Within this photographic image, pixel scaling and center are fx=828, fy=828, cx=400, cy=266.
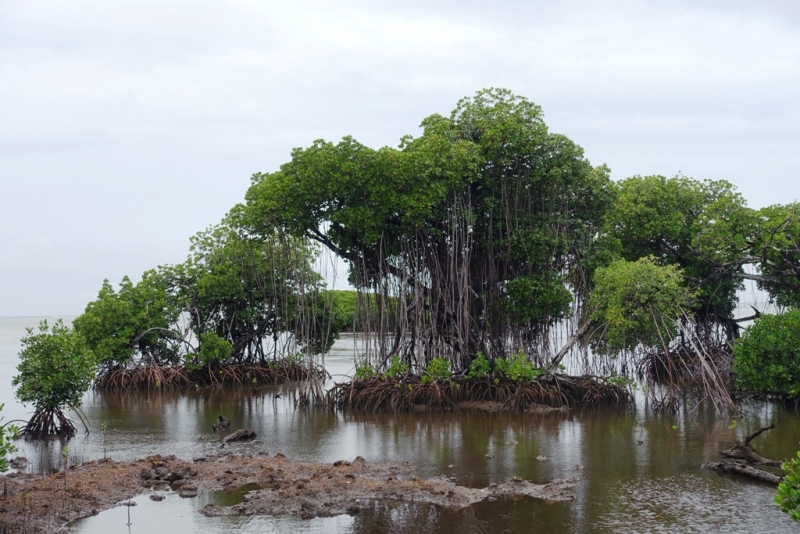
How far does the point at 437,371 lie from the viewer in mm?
16375

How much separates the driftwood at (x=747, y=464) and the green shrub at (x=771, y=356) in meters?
4.13

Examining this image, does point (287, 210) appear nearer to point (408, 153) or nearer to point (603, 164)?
point (408, 153)

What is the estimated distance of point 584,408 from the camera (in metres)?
16.4

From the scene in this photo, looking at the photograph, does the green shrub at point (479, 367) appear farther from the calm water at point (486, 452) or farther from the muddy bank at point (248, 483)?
the muddy bank at point (248, 483)

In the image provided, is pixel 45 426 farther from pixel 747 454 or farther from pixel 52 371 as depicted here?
pixel 747 454

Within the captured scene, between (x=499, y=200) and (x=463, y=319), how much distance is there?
2.59 metres

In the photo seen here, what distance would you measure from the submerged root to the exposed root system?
13.0 feet

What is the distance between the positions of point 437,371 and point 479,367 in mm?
855

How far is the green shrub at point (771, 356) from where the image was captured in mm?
15234

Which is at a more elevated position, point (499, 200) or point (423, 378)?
point (499, 200)

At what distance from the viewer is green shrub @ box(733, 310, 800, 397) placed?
15.2 metres

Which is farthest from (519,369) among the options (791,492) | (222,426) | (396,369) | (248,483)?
(791,492)

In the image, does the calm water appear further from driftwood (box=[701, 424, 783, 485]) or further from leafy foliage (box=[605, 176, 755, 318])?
leafy foliage (box=[605, 176, 755, 318])

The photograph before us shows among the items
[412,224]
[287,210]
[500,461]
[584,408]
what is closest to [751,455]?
[500,461]
